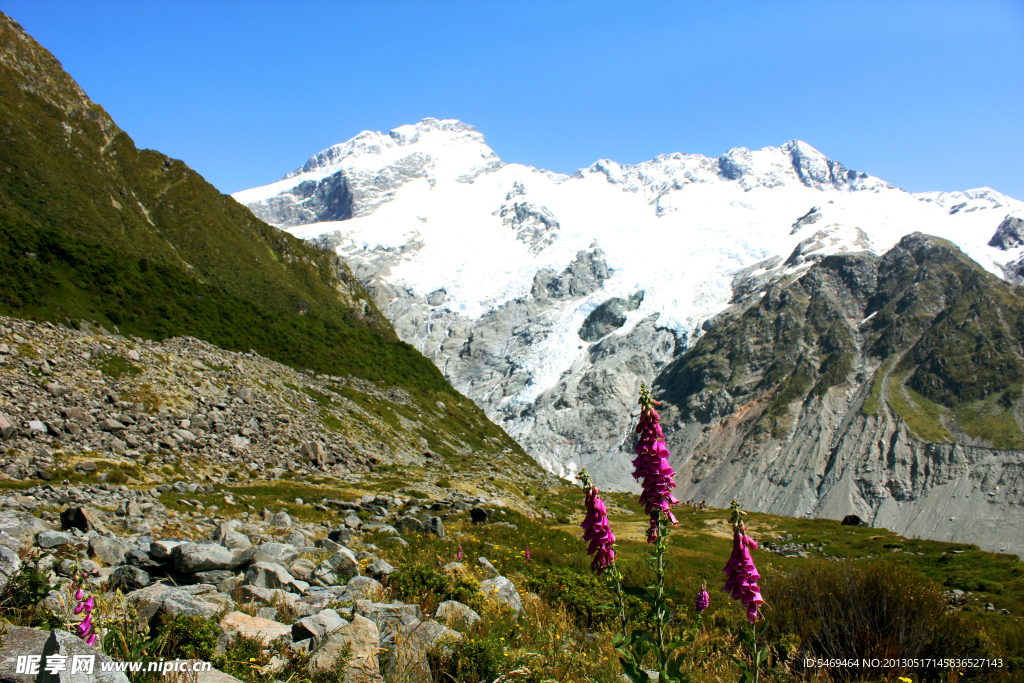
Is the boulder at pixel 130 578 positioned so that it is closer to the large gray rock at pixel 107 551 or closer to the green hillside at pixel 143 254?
the large gray rock at pixel 107 551

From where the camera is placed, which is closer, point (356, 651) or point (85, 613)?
point (85, 613)

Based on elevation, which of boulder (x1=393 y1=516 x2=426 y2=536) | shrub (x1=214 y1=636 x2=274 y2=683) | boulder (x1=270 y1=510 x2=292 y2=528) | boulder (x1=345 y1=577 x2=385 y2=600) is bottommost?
boulder (x1=393 y1=516 x2=426 y2=536)

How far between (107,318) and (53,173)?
138 feet

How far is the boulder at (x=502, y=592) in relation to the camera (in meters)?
10.1

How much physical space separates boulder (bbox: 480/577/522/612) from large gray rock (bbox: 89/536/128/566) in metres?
7.30

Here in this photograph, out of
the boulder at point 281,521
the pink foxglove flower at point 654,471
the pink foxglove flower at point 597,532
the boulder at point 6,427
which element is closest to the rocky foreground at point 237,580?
the boulder at point 281,521

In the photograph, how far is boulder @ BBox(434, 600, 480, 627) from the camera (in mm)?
8461

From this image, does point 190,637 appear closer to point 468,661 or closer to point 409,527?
point 468,661

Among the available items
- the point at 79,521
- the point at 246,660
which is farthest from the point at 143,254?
the point at 246,660

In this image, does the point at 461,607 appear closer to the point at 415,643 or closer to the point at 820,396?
the point at 415,643

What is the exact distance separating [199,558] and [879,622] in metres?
12.6

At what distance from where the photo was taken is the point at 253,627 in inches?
282

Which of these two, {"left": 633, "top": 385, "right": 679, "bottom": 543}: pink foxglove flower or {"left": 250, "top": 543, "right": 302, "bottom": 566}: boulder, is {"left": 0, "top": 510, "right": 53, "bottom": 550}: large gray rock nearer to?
{"left": 250, "top": 543, "right": 302, "bottom": 566}: boulder

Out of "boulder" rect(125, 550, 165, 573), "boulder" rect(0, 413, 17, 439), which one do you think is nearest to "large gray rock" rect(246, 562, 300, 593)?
"boulder" rect(125, 550, 165, 573)
